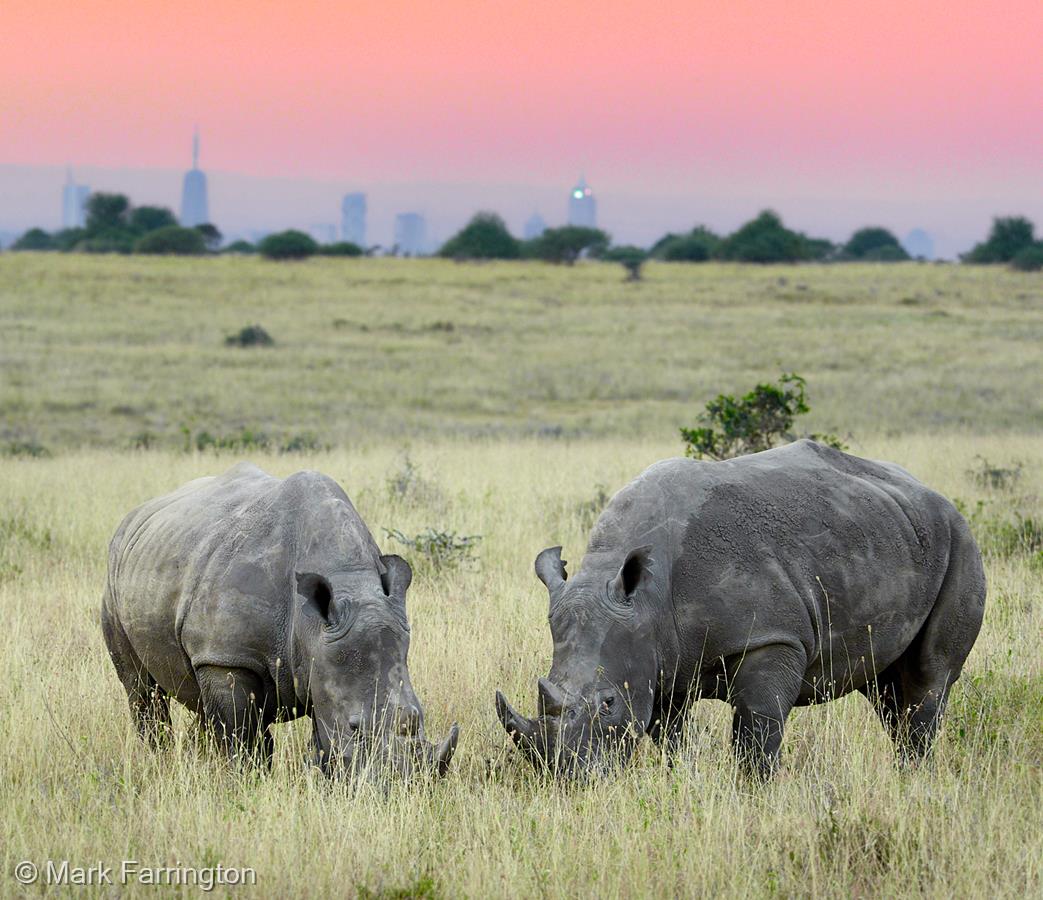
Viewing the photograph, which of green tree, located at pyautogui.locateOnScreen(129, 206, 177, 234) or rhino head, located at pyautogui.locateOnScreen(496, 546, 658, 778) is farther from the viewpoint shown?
green tree, located at pyautogui.locateOnScreen(129, 206, 177, 234)

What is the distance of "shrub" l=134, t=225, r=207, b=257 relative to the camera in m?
67.3

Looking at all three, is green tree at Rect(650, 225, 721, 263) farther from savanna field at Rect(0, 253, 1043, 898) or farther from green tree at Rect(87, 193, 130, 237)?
savanna field at Rect(0, 253, 1043, 898)

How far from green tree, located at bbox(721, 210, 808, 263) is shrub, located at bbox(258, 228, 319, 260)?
76.5 ft

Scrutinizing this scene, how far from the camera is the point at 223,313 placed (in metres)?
42.6

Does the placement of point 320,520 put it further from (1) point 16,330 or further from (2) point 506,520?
(1) point 16,330

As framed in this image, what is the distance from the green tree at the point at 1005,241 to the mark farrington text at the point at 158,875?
75967 mm

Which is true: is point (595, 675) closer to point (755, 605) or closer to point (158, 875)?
point (755, 605)

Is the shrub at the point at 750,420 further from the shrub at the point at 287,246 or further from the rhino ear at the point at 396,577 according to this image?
the shrub at the point at 287,246

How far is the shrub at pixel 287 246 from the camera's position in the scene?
66.1 metres

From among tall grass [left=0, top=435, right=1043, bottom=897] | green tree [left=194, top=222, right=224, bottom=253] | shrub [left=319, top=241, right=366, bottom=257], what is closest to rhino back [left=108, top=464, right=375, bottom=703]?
tall grass [left=0, top=435, right=1043, bottom=897]

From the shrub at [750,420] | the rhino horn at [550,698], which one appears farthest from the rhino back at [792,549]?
the shrub at [750,420]

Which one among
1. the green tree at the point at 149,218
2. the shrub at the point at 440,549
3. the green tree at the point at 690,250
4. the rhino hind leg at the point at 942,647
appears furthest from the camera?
the green tree at the point at 149,218

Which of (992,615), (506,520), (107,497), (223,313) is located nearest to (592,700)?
(992,615)

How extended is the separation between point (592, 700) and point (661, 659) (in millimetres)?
528
